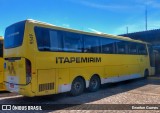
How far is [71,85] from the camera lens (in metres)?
10.5

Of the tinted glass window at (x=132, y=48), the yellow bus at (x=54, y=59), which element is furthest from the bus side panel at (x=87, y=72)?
the tinted glass window at (x=132, y=48)

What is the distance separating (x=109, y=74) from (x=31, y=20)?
6.21 metres

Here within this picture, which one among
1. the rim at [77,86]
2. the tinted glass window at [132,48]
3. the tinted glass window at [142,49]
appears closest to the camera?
the rim at [77,86]

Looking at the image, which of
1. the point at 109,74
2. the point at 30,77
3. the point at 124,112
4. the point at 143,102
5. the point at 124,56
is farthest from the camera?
the point at 124,56

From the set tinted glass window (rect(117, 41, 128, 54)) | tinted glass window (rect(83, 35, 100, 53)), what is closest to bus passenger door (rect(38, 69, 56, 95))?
tinted glass window (rect(83, 35, 100, 53))

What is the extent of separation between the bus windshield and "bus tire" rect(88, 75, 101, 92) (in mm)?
4503

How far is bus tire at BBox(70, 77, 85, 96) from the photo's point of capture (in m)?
10.7

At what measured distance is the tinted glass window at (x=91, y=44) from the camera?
11617 millimetres

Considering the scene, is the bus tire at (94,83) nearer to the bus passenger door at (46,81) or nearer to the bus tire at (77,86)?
the bus tire at (77,86)

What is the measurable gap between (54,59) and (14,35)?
6.33 ft

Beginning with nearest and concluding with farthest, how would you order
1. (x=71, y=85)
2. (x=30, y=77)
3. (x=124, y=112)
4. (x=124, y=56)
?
1. (x=124, y=112)
2. (x=30, y=77)
3. (x=71, y=85)
4. (x=124, y=56)

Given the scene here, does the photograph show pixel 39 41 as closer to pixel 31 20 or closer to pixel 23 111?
pixel 31 20

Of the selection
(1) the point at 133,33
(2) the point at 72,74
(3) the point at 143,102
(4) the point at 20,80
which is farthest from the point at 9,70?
(1) the point at 133,33

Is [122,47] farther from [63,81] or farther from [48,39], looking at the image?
[48,39]
